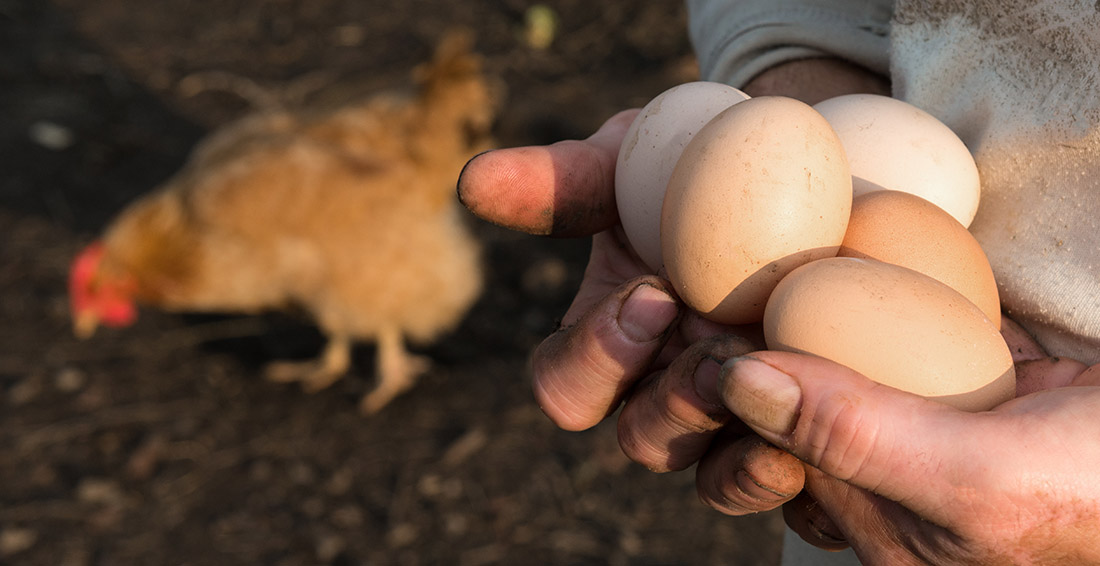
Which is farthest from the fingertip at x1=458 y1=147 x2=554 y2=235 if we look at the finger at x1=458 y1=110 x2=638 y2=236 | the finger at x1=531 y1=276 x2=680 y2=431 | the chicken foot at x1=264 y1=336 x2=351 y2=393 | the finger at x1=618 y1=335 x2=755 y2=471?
the chicken foot at x1=264 y1=336 x2=351 y2=393

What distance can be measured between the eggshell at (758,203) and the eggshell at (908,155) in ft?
0.52

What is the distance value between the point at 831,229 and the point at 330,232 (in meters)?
2.70

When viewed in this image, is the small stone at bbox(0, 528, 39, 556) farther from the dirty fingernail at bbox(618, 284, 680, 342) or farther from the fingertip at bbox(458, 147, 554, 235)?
the dirty fingernail at bbox(618, 284, 680, 342)

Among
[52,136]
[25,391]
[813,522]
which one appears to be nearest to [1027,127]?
[813,522]

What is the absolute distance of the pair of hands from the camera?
36.4 inches

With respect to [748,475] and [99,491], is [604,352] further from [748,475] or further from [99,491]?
[99,491]

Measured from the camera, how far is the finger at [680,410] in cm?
111

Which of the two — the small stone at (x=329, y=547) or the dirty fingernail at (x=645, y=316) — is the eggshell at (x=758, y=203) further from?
the small stone at (x=329, y=547)

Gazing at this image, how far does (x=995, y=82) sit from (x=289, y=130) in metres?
3.30

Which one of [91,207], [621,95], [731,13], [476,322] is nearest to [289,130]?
[476,322]

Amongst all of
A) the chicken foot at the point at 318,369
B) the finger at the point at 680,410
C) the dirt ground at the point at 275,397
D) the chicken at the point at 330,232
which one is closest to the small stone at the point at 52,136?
the dirt ground at the point at 275,397

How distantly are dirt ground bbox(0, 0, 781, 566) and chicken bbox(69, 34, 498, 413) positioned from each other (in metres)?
0.26

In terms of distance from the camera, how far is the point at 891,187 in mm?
1339

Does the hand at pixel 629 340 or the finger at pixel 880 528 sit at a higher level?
the hand at pixel 629 340
